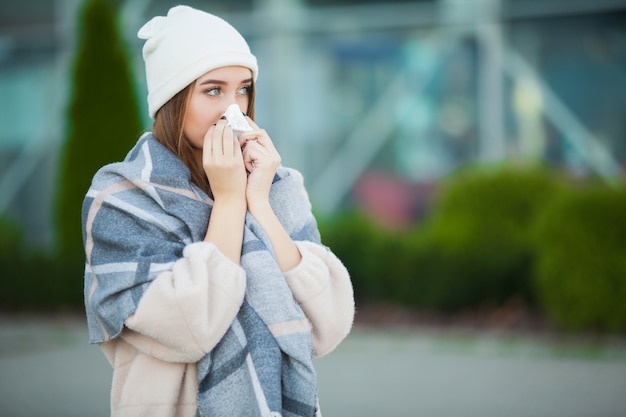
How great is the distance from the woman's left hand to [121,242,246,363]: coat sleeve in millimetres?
231

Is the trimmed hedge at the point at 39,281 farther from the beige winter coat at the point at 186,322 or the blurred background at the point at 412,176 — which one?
the beige winter coat at the point at 186,322

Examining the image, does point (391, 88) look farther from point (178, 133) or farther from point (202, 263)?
point (202, 263)

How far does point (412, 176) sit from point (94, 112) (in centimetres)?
470

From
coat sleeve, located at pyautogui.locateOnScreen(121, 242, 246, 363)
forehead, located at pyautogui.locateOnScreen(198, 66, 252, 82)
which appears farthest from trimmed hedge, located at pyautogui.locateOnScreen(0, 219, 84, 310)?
coat sleeve, located at pyautogui.locateOnScreen(121, 242, 246, 363)

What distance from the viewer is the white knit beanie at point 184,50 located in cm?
238

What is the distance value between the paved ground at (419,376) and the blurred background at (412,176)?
0.03 meters

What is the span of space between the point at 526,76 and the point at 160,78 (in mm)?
10403

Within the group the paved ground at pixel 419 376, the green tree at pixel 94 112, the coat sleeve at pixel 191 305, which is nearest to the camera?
the coat sleeve at pixel 191 305

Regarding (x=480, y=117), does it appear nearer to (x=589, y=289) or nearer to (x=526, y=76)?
(x=526, y=76)

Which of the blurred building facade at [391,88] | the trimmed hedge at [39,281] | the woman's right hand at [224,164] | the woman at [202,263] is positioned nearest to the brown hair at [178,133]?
the woman at [202,263]

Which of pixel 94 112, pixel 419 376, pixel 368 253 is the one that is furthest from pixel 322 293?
pixel 94 112

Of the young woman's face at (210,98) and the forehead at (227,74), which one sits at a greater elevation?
the forehead at (227,74)

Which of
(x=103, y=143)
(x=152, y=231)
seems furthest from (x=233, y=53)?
(x=103, y=143)

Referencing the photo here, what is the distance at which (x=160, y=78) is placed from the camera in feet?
7.98
